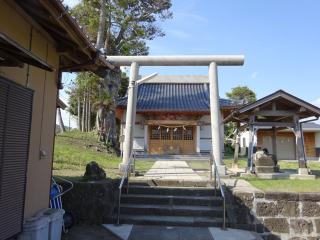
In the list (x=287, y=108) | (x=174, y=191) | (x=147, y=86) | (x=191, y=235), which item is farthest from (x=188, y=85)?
(x=191, y=235)

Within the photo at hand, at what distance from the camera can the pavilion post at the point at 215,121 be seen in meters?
10.4

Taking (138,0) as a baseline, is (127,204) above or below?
below

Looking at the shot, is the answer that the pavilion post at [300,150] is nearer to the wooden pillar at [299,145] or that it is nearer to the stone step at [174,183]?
the wooden pillar at [299,145]

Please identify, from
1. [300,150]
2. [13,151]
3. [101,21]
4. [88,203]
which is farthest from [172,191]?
[101,21]

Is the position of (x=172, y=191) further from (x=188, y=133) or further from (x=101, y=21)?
(x=188, y=133)

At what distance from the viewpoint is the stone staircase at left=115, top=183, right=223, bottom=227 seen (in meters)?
6.89

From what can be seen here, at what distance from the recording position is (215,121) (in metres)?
10.7

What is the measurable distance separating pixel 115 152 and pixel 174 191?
1224 centimetres

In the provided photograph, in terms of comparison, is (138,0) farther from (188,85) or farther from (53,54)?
(53,54)

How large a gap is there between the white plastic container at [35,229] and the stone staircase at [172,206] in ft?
7.53

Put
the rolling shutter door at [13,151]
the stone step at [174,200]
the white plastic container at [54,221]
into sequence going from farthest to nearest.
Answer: the stone step at [174,200] → the white plastic container at [54,221] → the rolling shutter door at [13,151]

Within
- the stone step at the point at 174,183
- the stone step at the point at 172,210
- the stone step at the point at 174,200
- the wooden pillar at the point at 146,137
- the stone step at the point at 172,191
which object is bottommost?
the stone step at the point at 172,210

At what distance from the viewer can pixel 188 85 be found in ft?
91.4

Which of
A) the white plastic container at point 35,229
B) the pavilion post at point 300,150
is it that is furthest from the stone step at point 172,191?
the pavilion post at point 300,150
